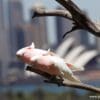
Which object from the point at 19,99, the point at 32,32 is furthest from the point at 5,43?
the point at 19,99

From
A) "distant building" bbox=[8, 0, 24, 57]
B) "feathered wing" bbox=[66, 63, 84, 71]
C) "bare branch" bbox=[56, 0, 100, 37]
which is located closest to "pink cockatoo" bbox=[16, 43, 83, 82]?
"feathered wing" bbox=[66, 63, 84, 71]

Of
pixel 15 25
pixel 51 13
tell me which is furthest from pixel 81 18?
pixel 15 25

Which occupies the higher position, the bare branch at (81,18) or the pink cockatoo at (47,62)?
the bare branch at (81,18)

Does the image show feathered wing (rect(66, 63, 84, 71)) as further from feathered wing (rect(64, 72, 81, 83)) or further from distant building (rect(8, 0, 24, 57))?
distant building (rect(8, 0, 24, 57))

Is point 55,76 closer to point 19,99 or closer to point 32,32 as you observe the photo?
point 19,99

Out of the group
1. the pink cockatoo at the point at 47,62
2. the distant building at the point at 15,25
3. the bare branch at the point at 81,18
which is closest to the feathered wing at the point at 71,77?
the pink cockatoo at the point at 47,62

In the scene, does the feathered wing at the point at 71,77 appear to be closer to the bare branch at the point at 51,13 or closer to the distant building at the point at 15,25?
the bare branch at the point at 51,13

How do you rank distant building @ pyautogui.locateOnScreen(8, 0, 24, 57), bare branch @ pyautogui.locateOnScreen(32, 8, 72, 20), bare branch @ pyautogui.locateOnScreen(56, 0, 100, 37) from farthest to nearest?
distant building @ pyautogui.locateOnScreen(8, 0, 24, 57)
bare branch @ pyautogui.locateOnScreen(32, 8, 72, 20)
bare branch @ pyautogui.locateOnScreen(56, 0, 100, 37)

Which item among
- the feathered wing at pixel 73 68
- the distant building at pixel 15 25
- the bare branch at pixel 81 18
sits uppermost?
the bare branch at pixel 81 18

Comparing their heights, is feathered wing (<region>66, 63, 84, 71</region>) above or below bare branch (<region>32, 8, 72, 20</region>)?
below

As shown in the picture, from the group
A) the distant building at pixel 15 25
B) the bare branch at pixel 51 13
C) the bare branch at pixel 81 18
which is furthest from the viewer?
the distant building at pixel 15 25
